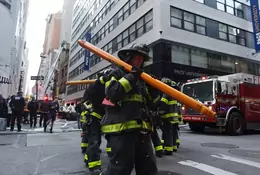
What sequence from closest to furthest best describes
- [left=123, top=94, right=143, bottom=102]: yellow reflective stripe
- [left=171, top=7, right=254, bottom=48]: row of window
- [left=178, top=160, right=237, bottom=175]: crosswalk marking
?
1. [left=123, top=94, right=143, bottom=102]: yellow reflective stripe
2. [left=178, top=160, right=237, bottom=175]: crosswalk marking
3. [left=171, top=7, right=254, bottom=48]: row of window

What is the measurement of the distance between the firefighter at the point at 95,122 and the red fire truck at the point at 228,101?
6350mm

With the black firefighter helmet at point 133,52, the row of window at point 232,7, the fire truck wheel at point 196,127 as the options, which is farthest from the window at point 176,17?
the black firefighter helmet at point 133,52

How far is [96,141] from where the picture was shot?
14.3ft

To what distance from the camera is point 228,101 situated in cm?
1034

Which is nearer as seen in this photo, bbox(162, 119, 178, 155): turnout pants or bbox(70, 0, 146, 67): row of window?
bbox(162, 119, 178, 155): turnout pants

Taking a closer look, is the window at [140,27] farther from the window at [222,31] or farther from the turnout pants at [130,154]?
the turnout pants at [130,154]

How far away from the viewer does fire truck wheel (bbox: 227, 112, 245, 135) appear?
1005cm

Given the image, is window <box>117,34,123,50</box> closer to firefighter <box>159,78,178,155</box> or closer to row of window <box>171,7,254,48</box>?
row of window <box>171,7,254,48</box>

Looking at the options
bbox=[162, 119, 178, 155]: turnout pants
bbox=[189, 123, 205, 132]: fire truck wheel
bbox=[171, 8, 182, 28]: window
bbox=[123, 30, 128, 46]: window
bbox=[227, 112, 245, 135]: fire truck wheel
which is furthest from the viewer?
bbox=[123, 30, 128, 46]: window

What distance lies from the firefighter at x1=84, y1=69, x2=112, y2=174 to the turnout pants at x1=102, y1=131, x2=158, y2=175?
5.36 feet

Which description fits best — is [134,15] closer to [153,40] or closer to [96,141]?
[153,40]

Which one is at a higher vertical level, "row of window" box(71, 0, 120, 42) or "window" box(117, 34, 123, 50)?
"row of window" box(71, 0, 120, 42)

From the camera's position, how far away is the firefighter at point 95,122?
4090mm

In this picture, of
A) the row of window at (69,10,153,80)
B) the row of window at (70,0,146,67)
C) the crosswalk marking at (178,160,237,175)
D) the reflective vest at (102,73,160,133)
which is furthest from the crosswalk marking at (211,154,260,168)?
the row of window at (70,0,146,67)
